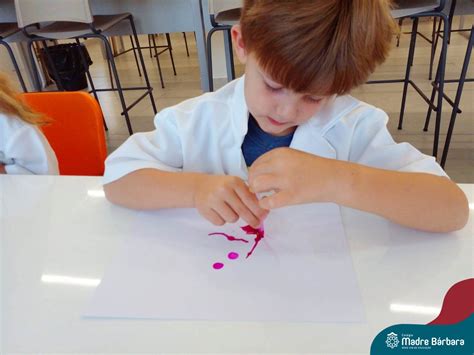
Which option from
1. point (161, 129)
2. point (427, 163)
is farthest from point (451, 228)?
point (161, 129)

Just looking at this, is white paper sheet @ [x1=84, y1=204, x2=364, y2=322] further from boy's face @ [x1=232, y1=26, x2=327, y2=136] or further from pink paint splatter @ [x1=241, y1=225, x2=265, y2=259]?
boy's face @ [x1=232, y1=26, x2=327, y2=136]

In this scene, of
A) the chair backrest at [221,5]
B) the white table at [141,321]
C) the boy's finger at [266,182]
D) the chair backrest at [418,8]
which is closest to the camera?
Answer: the white table at [141,321]

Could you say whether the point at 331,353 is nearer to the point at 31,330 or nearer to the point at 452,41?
the point at 31,330

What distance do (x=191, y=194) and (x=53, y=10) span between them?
1646 mm

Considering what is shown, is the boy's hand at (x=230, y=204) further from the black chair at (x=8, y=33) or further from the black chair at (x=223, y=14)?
the black chair at (x=8, y=33)

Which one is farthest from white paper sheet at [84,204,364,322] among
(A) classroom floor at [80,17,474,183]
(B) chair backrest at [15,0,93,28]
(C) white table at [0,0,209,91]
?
(C) white table at [0,0,209,91]

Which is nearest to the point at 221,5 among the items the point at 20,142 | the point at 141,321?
the point at 20,142

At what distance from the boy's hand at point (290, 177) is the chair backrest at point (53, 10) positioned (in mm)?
1640

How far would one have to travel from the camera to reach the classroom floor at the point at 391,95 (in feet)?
6.63

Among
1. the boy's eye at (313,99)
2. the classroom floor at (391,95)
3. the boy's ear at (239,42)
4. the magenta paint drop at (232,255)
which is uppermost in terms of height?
the boy's ear at (239,42)

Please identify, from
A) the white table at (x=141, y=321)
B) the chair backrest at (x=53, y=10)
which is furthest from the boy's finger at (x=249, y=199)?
the chair backrest at (x=53, y=10)

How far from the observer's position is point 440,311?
1.36 ft

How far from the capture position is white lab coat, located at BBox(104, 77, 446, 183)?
0.67m

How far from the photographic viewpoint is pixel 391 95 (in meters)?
2.65
